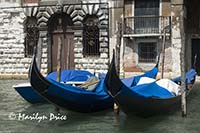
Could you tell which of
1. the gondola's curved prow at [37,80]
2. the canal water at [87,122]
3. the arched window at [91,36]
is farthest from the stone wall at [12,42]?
the gondola's curved prow at [37,80]

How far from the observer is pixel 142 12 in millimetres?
10977

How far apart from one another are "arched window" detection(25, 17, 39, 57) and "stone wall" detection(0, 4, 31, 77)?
0.12 meters

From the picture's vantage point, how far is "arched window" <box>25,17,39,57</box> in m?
12.1

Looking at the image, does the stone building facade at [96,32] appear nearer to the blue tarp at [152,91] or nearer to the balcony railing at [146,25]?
the balcony railing at [146,25]

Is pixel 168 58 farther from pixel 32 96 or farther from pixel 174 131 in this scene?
pixel 174 131

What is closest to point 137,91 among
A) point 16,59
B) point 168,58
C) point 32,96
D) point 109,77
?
point 109,77

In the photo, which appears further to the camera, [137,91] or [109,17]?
[109,17]

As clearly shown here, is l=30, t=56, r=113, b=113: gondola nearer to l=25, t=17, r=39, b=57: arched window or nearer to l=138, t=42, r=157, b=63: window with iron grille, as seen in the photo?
l=138, t=42, r=157, b=63: window with iron grille

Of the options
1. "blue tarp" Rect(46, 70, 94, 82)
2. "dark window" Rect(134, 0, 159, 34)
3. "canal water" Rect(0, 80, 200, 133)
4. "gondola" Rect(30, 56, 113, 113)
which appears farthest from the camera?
"dark window" Rect(134, 0, 159, 34)

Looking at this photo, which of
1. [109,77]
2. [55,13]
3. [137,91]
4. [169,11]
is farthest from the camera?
[55,13]

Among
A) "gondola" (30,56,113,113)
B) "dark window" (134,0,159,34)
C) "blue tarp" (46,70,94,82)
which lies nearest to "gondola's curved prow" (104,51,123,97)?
"gondola" (30,56,113,113)

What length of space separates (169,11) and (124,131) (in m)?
6.06

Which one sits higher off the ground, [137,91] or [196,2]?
[196,2]

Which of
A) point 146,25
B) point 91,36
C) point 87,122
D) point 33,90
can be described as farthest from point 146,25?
point 87,122
